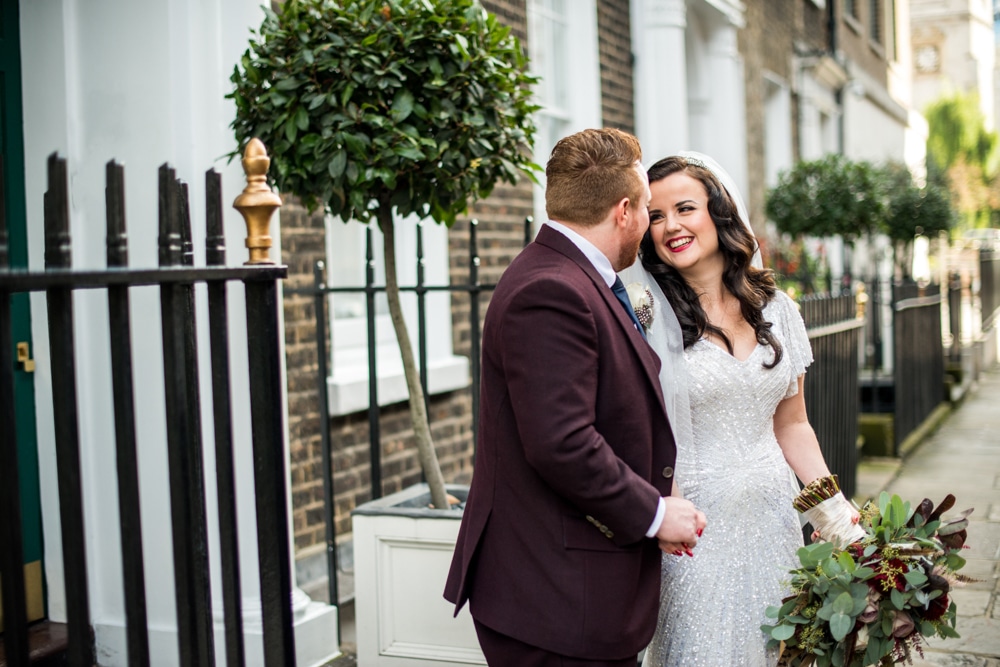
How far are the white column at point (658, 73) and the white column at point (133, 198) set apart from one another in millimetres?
5545

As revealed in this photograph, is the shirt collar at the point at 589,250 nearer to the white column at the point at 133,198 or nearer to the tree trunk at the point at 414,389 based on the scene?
the tree trunk at the point at 414,389

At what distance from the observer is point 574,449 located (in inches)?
85.7

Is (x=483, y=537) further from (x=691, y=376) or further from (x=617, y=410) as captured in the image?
(x=691, y=376)

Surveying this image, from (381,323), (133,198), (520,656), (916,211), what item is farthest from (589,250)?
(916,211)

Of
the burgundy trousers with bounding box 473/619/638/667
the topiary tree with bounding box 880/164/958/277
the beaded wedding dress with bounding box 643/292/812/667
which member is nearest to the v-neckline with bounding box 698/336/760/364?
the beaded wedding dress with bounding box 643/292/812/667

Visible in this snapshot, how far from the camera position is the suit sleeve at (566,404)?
2.18 m

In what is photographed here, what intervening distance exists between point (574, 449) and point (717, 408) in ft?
2.85

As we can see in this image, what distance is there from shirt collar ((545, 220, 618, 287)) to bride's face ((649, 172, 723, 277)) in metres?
0.57

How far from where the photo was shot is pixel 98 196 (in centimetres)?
386

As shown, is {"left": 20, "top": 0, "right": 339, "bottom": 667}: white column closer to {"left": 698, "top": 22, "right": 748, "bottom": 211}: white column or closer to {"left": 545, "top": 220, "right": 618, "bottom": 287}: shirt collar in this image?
{"left": 545, "top": 220, "right": 618, "bottom": 287}: shirt collar

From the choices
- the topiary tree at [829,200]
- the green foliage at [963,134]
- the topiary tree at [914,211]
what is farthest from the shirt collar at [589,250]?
the green foliage at [963,134]

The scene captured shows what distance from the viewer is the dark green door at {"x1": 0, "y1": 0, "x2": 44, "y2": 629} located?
379 cm

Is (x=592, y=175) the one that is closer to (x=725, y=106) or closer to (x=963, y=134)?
(x=725, y=106)

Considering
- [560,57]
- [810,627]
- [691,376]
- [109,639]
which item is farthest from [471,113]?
[560,57]
